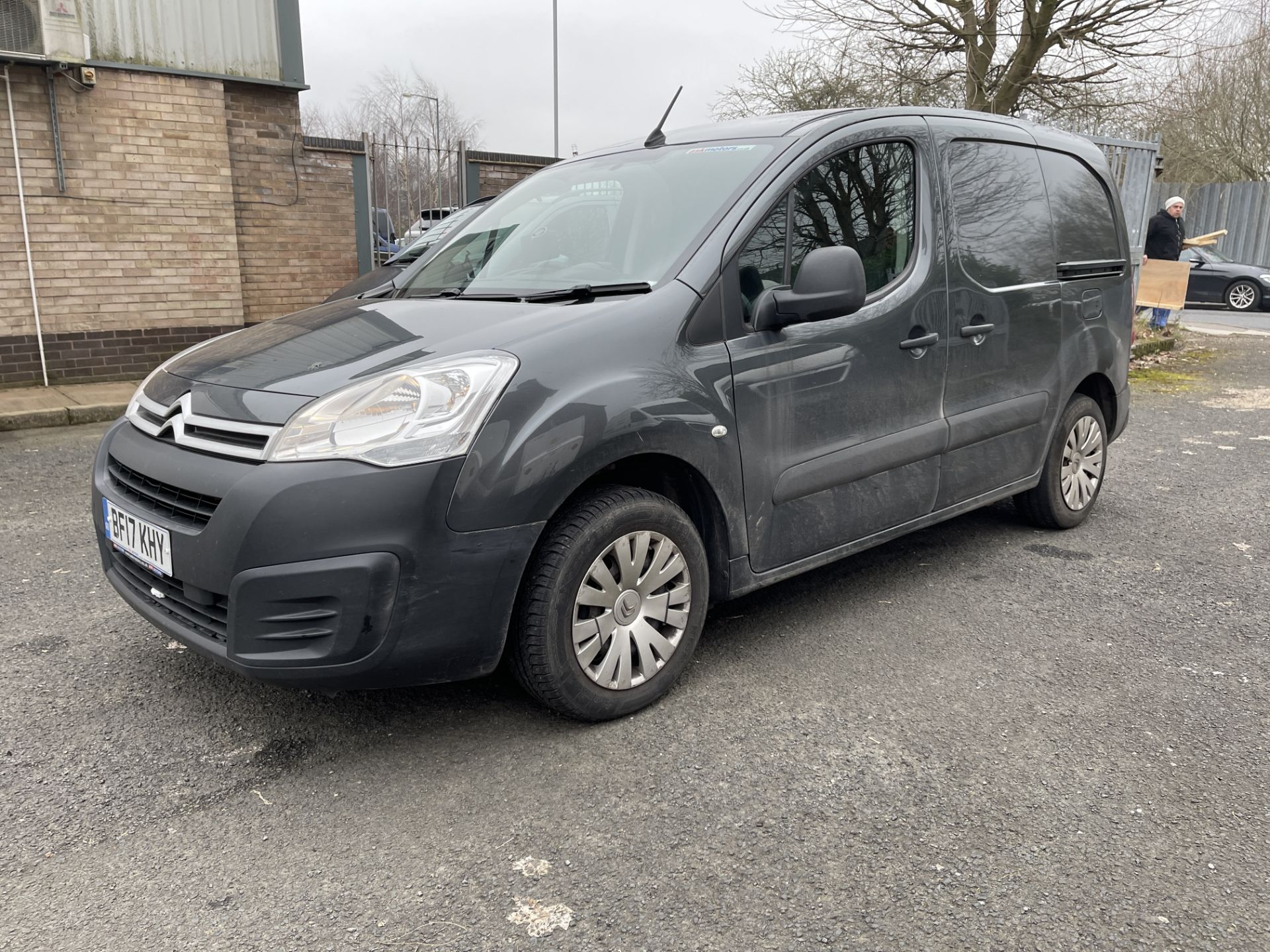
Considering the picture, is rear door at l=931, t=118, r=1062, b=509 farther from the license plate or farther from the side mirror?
the license plate

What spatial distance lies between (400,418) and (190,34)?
26.7 feet

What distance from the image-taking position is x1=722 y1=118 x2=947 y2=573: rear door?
3.12m

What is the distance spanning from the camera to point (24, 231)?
825 cm

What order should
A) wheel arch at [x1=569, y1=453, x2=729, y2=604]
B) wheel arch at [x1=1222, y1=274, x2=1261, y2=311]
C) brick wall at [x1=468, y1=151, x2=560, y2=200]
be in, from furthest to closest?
wheel arch at [x1=1222, y1=274, x2=1261, y2=311]
brick wall at [x1=468, y1=151, x2=560, y2=200]
wheel arch at [x1=569, y1=453, x2=729, y2=604]

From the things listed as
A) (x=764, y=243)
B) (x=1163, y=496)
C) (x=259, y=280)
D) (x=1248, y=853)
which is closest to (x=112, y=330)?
(x=259, y=280)

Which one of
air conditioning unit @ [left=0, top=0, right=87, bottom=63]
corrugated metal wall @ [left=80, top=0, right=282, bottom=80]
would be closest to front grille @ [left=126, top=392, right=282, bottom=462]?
air conditioning unit @ [left=0, top=0, right=87, bottom=63]

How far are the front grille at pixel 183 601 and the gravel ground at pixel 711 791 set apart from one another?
384 mm

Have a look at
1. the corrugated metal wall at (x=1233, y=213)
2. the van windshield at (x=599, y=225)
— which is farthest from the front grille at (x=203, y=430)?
the corrugated metal wall at (x=1233, y=213)

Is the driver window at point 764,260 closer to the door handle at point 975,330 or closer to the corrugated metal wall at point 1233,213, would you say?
the door handle at point 975,330

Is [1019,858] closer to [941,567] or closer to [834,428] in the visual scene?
Result: [834,428]

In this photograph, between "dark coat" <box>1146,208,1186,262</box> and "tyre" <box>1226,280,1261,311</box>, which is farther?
"tyre" <box>1226,280,1261,311</box>

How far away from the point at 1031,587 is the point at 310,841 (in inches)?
117

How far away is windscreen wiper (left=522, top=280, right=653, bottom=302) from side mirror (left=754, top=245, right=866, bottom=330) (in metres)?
0.38

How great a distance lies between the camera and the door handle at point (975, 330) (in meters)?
3.81
